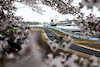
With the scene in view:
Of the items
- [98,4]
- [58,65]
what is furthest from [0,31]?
[98,4]

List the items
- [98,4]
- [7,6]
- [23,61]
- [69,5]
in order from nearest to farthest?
[23,61] < [98,4] < [7,6] < [69,5]

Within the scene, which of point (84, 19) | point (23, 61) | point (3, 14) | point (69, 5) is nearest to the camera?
point (23, 61)

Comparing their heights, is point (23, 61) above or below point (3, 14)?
below

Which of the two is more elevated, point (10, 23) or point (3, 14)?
point (3, 14)

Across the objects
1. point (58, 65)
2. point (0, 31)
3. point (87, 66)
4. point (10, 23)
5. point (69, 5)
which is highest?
point (69, 5)

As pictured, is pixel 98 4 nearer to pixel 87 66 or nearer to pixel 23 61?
pixel 87 66

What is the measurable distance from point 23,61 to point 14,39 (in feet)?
5.46

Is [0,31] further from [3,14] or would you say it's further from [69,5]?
[69,5]

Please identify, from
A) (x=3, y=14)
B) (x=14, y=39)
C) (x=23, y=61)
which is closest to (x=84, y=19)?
(x=14, y=39)

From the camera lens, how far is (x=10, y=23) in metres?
2.62

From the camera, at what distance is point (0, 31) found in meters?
2.46

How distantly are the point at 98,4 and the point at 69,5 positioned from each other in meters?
2.58

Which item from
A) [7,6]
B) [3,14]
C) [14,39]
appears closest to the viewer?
[14,39]

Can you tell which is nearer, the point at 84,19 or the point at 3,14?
the point at 3,14
